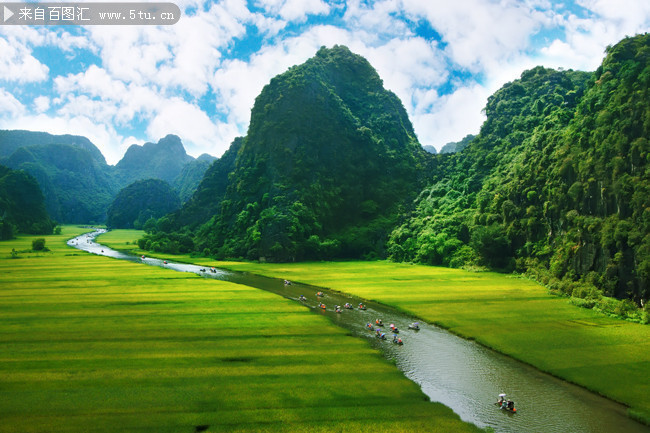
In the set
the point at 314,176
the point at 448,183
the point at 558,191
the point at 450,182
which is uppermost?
the point at 314,176

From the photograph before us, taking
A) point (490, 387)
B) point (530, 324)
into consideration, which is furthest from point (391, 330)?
point (530, 324)

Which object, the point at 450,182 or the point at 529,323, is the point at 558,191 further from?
the point at 450,182

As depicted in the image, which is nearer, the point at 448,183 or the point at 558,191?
the point at 558,191

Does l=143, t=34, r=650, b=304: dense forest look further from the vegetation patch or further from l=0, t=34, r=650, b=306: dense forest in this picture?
the vegetation patch

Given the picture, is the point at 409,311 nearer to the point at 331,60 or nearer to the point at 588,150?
the point at 588,150

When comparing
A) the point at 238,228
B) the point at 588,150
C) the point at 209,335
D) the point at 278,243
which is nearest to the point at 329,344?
the point at 209,335

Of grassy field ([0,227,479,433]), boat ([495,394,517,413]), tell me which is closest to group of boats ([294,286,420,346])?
grassy field ([0,227,479,433])
